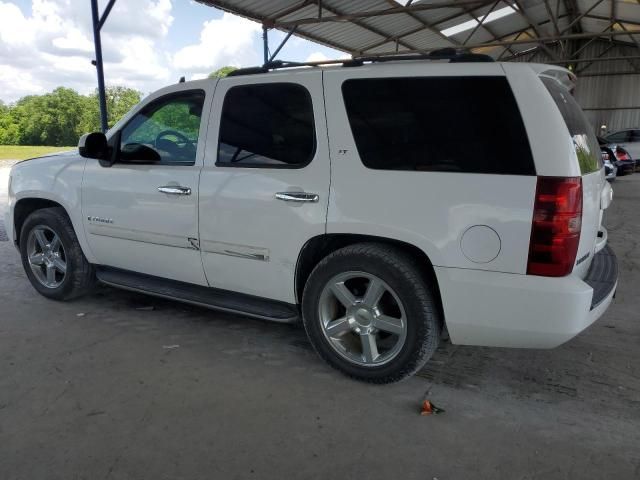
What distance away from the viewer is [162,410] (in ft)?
9.34

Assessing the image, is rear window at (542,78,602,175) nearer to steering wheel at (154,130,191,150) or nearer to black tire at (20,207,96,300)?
steering wheel at (154,130,191,150)

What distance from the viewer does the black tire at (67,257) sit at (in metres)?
4.36

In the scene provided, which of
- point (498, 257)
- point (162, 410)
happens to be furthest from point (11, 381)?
point (498, 257)

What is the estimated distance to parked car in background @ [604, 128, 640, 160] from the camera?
19906mm

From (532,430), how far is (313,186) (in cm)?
175

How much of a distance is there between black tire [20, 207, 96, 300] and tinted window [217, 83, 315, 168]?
1.75 m

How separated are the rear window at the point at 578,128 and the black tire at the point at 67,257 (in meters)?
3.72

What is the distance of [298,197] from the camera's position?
122 inches

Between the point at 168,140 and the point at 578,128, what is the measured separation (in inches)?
106

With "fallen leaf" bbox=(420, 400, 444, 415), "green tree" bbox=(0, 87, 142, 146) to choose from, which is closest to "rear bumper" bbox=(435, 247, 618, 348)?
"fallen leaf" bbox=(420, 400, 444, 415)

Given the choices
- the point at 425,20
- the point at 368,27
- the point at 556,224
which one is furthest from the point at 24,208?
the point at 425,20

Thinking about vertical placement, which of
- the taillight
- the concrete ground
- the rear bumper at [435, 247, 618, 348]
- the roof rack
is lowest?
the concrete ground

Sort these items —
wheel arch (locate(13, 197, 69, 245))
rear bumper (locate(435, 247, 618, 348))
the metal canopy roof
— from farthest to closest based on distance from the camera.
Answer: the metal canopy roof < wheel arch (locate(13, 197, 69, 245)) < rear bumper (locate(435, 247, 618, 348))

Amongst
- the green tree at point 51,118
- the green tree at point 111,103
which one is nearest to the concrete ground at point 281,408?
the green tree at point 111,103
